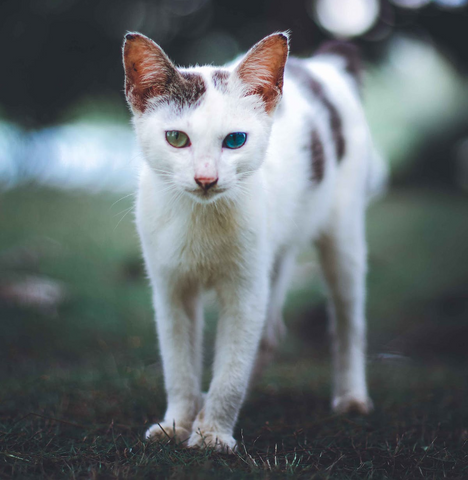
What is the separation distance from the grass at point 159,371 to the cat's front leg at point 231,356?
167 millimetres

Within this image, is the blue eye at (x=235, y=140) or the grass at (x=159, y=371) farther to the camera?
the blue eye at (x=235, y=140)

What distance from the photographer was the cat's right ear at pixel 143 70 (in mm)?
2109

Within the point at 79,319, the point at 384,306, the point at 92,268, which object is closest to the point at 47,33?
the point at 92,268

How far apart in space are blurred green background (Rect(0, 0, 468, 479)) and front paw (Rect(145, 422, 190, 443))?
8 cm

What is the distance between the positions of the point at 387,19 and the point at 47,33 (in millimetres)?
4116

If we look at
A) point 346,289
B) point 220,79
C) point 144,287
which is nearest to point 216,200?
point 220,79

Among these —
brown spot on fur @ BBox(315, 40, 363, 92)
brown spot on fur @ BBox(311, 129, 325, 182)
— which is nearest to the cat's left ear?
brown spot on fur @ BBox(311, 129, 325, 182)

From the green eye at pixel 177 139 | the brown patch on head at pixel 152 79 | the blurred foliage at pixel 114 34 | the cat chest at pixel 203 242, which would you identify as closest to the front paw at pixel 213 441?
the cat chest at pixel 203 242

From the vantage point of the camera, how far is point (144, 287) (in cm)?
593

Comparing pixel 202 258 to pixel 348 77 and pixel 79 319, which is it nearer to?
pixel 348 77

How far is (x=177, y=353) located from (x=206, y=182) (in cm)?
88

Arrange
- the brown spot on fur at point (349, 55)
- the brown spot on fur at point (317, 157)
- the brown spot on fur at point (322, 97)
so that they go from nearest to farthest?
the brown spot on fur at point (317, 157) → the brown spot on fur at point (322, 97) → the brown spot on fur at point (349, 55)

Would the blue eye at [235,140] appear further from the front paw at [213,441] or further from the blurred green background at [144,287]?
the front paw at [213,441]

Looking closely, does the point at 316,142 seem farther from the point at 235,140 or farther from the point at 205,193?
the point at 205,193
